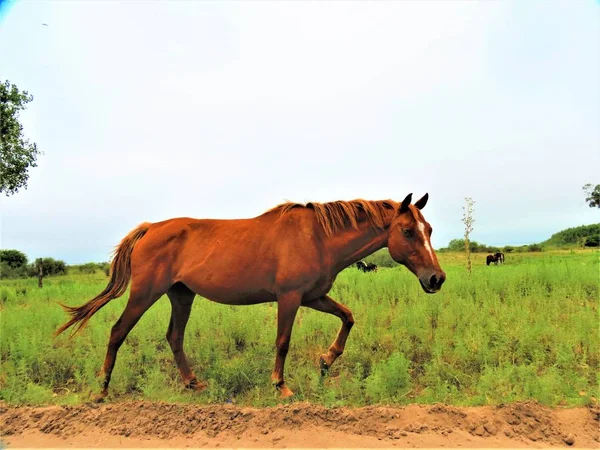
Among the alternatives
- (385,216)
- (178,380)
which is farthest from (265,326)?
(385,216)

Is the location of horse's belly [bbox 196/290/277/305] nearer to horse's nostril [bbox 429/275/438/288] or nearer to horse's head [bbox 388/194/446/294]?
horse's head [bbox 388/194/446/294]

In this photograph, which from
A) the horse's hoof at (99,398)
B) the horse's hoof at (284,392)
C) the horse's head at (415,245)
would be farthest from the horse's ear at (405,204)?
the horse's hoof at (99,398)

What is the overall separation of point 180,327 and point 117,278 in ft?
4.27

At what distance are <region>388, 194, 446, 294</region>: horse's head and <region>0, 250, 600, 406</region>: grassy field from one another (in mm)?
1140

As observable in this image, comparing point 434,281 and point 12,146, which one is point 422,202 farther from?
point 12,146

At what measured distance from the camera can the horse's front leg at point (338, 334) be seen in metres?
5.98

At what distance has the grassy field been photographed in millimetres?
5508

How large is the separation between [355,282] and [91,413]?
766 centimetres

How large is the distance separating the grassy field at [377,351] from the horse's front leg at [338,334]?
224 millimetres

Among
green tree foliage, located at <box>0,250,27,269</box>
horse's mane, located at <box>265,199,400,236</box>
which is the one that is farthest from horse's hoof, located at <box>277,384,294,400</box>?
green tree foliage, located at <box>0,250,27,269</box>

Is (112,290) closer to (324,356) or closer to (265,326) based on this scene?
(265,326)

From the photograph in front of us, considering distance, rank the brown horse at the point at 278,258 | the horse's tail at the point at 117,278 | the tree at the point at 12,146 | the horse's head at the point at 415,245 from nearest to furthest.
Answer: the horse's head at the point at 415,245
the brown horse at the point at 278,258
the horse's tail at the point at 117,278
the tree at the point at 12,146

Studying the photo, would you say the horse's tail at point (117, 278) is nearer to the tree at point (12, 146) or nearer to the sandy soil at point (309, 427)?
the sandy soil at point (309, 427)

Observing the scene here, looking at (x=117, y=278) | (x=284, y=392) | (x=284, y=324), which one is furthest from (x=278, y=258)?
(x=117, y=278)
